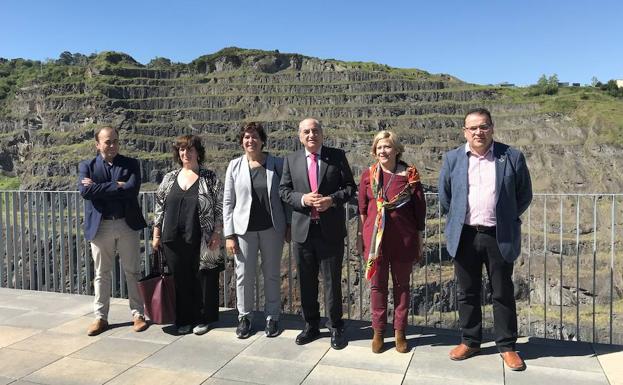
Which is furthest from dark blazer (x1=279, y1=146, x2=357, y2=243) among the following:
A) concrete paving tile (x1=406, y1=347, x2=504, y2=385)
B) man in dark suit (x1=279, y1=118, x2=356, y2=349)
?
concrete paving tile (x1=406, y1=347, x2=504, y2=385)

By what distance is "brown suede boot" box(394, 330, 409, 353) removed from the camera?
3604 mm

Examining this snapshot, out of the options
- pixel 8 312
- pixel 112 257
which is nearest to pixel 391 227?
pixel 112 257

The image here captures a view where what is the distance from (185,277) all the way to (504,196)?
8.78 feet

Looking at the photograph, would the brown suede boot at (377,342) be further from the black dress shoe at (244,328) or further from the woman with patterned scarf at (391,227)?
the black dress shoe at (244,328)

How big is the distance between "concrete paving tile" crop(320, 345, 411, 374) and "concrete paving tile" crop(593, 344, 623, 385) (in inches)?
51.9

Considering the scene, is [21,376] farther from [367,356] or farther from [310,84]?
[310,84]

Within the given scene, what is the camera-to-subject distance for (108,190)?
4008mm

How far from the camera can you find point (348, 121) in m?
40.5

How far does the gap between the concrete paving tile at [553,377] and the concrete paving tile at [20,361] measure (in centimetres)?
327

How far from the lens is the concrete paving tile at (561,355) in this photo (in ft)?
10.9

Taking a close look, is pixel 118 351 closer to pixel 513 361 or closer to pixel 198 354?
pixel 198 354

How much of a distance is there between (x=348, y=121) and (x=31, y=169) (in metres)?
25.5

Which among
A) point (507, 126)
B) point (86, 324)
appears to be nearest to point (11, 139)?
point (507, 126)

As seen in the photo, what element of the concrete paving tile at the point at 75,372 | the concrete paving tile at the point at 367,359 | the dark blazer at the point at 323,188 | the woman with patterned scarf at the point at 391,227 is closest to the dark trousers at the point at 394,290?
the woman with patterned scarf at the point at 391,227
